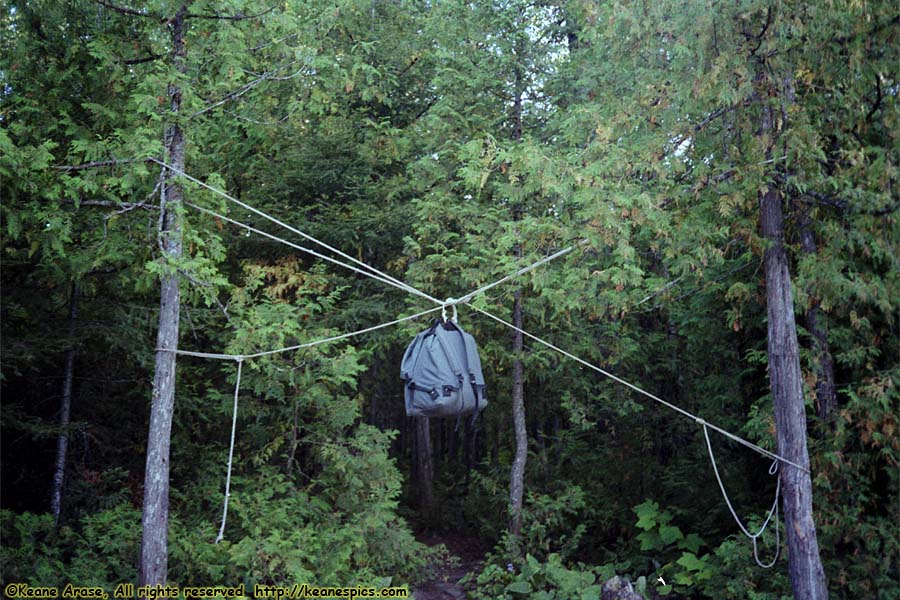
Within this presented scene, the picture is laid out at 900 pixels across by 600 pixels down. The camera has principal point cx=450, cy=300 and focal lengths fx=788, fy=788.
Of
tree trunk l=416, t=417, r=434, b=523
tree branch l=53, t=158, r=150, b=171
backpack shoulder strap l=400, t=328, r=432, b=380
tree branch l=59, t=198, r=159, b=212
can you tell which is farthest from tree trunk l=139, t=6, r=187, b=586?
tree trunk l=416, t=417, r=434, b=523

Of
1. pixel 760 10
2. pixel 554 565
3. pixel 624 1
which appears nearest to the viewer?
Answer: pixel 760 10

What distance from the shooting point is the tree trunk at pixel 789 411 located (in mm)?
6594

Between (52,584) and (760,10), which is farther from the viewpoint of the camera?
(52,584)

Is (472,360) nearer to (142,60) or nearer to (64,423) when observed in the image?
(142,60)

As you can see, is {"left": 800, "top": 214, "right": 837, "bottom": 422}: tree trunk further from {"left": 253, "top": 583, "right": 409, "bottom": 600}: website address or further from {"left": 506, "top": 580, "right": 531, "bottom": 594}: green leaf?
{"left": 253, "top": 583, "right": 409, "bottom": 600}: website address

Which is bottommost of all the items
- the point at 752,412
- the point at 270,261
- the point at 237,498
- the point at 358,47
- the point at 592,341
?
the point at 237,498

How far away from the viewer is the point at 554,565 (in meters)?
9.45

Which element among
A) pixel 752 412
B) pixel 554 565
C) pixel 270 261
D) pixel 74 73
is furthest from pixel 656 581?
pixel 74 73

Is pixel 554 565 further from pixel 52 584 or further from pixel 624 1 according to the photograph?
pixel 624 1

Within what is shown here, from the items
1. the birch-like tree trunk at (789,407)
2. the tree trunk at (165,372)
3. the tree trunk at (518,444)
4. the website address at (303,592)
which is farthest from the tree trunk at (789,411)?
the tree trunk at (165,372)

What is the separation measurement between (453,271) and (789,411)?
15.4 feet

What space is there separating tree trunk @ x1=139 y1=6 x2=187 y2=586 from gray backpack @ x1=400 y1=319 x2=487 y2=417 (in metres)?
2.69

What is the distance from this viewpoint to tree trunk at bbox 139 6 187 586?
271 inches

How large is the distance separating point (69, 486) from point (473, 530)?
689 cm
